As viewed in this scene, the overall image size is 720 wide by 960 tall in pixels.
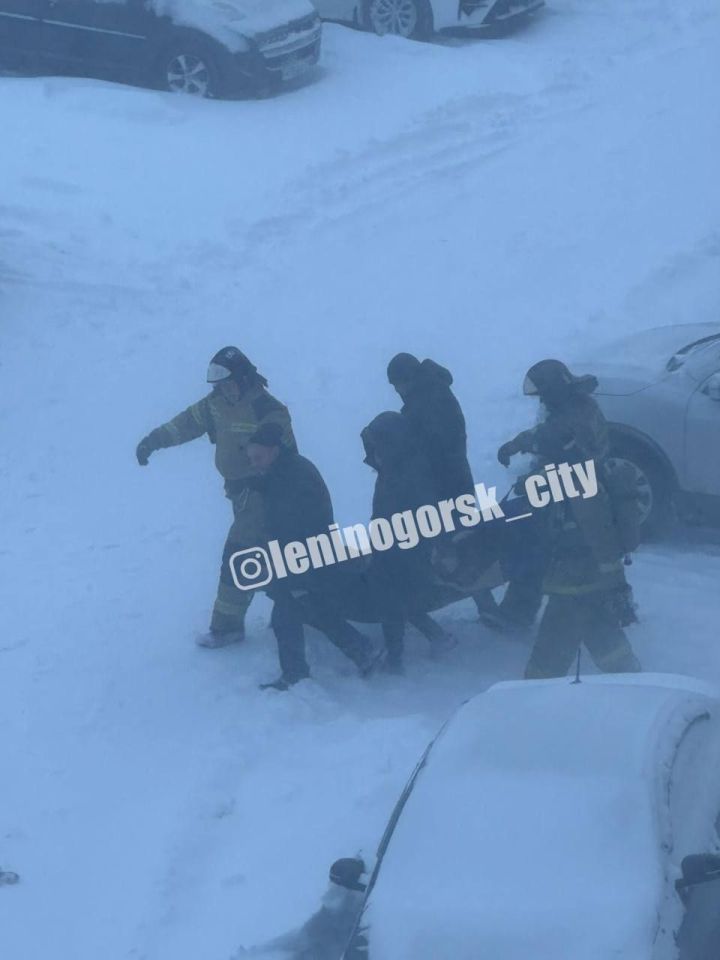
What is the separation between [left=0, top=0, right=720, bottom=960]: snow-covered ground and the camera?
5.80 metres

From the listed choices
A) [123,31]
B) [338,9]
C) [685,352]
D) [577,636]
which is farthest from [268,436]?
[338,9]

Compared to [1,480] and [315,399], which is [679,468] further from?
[1,480]

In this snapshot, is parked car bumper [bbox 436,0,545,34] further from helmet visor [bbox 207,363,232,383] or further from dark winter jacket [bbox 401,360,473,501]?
helmet visor [bbox 207,363,232,383]

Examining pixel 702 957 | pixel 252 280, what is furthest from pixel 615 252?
pixel 702 957

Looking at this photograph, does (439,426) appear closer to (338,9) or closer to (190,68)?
(190,68)

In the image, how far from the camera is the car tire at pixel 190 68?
14.2 meters

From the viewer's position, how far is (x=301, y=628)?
689 centimetres

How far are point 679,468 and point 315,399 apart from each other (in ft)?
10.2

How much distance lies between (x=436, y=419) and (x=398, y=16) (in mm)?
10995

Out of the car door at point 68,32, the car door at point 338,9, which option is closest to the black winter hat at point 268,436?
the car door at point 68,32

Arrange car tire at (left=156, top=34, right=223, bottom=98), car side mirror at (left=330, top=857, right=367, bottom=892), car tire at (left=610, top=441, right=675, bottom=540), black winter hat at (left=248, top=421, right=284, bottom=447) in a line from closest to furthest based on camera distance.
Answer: car side mirror at (left=330, top=857, right=367, bottom=892) → black winter hat at (left=248, top=421, right=284, bottom=447) → car tire at (left=610, top=441, right=675, bottom=540) → car tire at (left=156, top=34, right=223, bottom=98)

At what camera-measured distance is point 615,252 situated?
11.9 metres

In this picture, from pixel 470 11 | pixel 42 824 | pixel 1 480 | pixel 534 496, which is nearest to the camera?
pixel 42 824

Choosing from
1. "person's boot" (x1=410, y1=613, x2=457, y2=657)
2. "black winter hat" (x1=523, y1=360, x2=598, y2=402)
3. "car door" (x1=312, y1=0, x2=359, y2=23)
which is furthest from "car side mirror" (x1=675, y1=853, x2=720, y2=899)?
"car door" (x1=312, y1=0, x2=359, y2=23)
